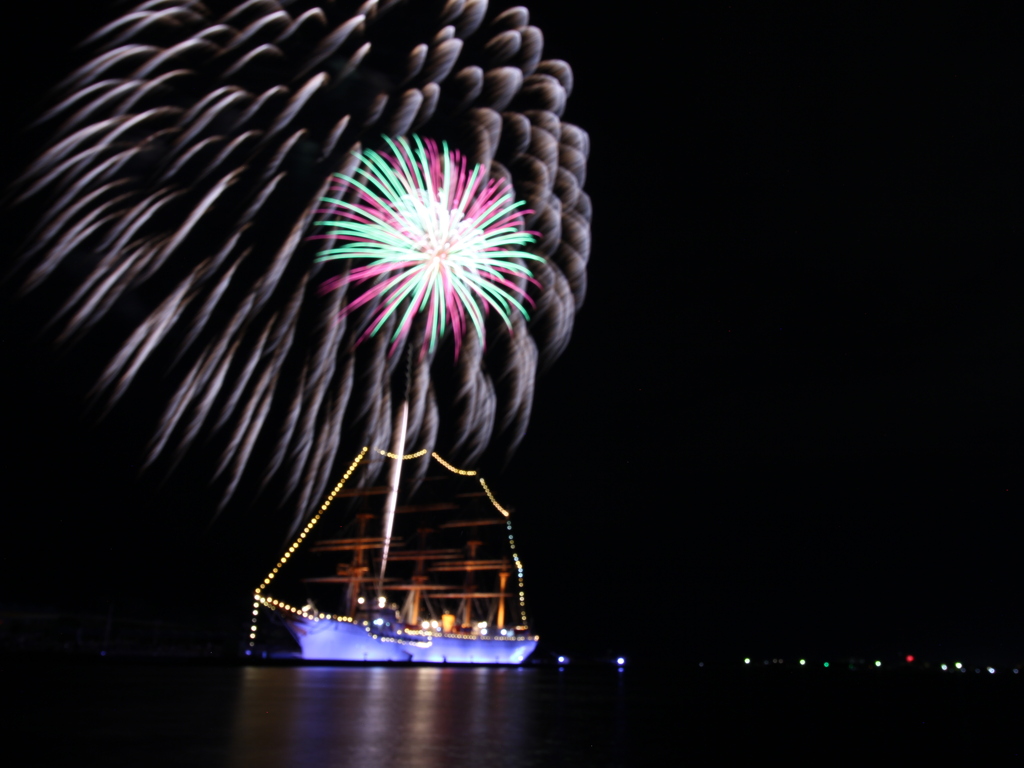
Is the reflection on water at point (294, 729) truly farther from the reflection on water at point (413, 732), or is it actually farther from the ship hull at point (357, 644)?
the ship hull at point (357, 644)

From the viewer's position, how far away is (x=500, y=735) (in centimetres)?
2481

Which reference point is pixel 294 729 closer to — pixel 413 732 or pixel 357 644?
pixel 413 732

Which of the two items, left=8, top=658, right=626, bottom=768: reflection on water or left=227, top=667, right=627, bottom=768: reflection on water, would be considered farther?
left=227, top=667, right=627, bottom=768: reflection on water

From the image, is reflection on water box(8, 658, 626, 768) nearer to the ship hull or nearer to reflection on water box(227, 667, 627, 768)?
reflection on water box(227, 667, 627, 768)

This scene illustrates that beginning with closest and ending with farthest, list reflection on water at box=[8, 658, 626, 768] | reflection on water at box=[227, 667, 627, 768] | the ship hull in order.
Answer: reflection on water at box=[8, 658, 626, 768] → reflection on water at box=[227, 667, 627, 768] → the ship hull

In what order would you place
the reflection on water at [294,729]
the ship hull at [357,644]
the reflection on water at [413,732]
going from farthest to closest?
the ship hull at [357,644] < the reflection on water at [413,732] < the reflection on water at [294,729]

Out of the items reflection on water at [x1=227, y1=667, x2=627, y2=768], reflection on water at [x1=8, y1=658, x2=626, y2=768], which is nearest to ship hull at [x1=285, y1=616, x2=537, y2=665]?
reflection on water at [x1=8, y1=658, x2=626, y2=768]

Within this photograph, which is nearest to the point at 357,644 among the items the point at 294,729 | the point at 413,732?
the point at 413,732

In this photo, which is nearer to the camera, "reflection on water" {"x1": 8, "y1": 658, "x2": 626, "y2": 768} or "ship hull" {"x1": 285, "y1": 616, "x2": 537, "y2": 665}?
"reflection on water" {"x1": 8, "y1": 658, "x2": 626, "y2": 768}

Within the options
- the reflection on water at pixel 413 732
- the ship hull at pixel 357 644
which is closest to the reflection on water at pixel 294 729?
the reflection on water at pixel 413 732

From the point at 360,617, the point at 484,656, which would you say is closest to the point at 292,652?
the point at 360,617

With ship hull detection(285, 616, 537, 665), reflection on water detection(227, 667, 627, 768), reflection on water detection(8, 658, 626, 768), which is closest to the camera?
reflection on water detection(8, 658, 626, 768)

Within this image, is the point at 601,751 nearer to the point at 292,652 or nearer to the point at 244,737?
the point at 244,737

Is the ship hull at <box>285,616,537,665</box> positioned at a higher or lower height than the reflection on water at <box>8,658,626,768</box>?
lower
